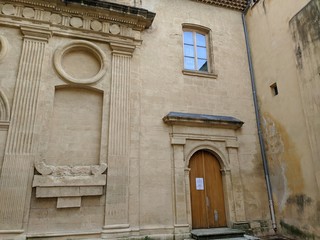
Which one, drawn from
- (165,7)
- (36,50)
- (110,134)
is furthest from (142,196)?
(165,7)

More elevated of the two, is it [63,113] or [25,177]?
[63,113]

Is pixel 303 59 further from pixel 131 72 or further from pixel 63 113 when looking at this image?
pixel 63 113

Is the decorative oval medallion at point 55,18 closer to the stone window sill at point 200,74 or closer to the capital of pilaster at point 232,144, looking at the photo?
the stone window sill at point 200,74

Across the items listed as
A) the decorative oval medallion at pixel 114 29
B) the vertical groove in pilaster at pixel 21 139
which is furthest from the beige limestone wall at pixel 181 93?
the vertical groove in pilaster at pixel 21 139

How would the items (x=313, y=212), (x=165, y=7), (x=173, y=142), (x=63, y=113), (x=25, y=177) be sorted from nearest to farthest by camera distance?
1. (x=25, y=177)
2. (x=313, y=212)
3. (x=63, y=113)
4. (x=173, y=142)
5. (x=165, y=7)

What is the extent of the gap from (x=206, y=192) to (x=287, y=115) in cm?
311

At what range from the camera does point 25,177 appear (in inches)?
214

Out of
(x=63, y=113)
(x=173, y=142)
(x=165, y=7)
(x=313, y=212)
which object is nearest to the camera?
(x=313, y=212)

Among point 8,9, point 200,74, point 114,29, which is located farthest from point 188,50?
point 8,9

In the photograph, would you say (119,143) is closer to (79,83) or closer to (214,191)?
(79,83)

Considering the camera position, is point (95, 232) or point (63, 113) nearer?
point (95, 232)

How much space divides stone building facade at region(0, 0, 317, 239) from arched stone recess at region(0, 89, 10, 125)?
24 mm

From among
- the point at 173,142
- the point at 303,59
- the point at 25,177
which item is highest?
the point at 303,59

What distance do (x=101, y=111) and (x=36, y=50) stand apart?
7.34 ft
